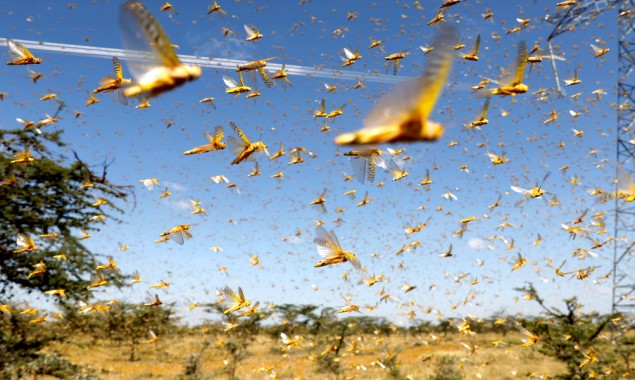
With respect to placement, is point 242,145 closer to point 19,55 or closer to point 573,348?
point 19,55

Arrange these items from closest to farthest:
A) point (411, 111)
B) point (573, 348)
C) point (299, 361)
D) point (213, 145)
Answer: point (411, 111) < point (213, 145) < point (573, 348) < point (299, 361)

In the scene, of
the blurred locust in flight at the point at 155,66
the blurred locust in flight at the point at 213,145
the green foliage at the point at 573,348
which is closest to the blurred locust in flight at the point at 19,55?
the blurred locust in flight at the point at 213,145

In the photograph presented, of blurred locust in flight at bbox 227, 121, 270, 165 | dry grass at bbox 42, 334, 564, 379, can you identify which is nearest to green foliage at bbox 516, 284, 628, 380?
dry grass at bbox 42, 334, 564, 379

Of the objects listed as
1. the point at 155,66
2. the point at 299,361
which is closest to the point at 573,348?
the point at 299,361

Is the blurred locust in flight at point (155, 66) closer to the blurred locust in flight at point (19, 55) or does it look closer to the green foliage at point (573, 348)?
the blurred locust in flight at point (19, 55)

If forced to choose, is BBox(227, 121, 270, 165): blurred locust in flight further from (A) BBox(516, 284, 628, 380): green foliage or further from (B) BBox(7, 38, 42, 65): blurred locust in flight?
(A) BBox(516, 284, 628, 380): green foliage

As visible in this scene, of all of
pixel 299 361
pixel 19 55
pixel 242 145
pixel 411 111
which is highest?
pixel 19 55

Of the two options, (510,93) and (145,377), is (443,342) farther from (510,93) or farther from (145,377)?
(510,93)

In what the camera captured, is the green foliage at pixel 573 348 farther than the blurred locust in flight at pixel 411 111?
Yes

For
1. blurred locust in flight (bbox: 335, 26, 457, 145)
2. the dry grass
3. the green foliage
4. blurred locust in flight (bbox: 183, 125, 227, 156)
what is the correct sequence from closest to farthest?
blurred locust in flight (bbox: 335, 26, 457, 145) < blurred locust in flight (bbox: 183, 125, 227, 156) < the green foliage < the dry grass
